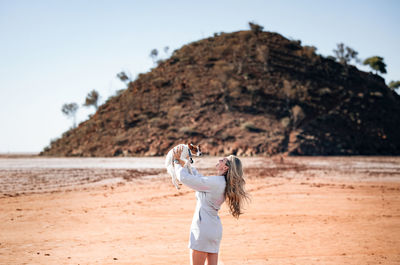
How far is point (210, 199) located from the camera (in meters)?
3.92

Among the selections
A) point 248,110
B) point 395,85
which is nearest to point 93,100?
point 248,110

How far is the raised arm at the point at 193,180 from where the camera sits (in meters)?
3.73

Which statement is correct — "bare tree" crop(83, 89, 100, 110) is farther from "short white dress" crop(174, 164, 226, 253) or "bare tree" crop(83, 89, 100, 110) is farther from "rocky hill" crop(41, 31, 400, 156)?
"short white dress" crop(174, 164, 226, 253)

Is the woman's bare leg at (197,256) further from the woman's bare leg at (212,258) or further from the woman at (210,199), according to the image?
the woman's bare leg at (212,258)

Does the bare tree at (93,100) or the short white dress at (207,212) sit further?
the bare tree at (93,100)

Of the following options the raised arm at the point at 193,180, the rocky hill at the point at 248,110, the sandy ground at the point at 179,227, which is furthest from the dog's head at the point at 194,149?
the rocky hill at the point at 248,110

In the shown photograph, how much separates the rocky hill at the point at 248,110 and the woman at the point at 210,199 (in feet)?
138

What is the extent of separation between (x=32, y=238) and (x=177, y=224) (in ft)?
11.9

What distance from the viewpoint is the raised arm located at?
3.73 m

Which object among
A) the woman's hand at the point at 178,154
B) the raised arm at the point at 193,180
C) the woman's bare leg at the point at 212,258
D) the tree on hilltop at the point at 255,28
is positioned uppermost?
the tree on hilltop at the point at 255,28

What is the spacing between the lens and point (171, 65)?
75812 millimetres

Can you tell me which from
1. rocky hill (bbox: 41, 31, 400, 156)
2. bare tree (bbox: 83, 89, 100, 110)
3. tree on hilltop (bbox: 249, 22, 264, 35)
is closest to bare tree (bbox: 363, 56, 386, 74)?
rocky hill (bbox: 41, 31, 400, 156)

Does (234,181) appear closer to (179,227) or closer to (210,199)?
(210,199)

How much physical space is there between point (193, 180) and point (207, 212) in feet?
1.48
